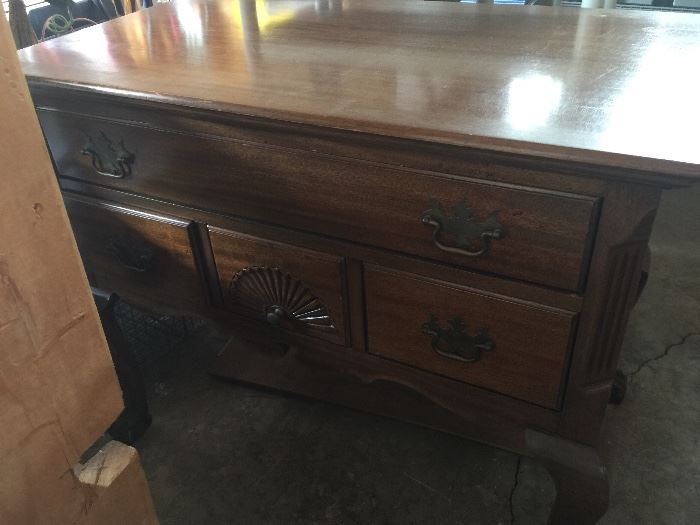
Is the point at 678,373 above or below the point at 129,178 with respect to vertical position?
below

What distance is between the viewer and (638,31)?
0.96 m

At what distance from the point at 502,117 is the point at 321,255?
31 cm

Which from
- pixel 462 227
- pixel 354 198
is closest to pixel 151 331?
pixel 354 198

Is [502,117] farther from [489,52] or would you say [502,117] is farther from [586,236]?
[489,52]

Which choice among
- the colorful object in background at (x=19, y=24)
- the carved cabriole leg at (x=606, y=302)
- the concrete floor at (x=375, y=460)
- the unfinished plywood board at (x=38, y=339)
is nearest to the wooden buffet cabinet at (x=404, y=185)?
the carved cabriole leg at (x=606, y=302)

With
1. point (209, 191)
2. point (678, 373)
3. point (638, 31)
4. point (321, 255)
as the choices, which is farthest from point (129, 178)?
point (678, 373)

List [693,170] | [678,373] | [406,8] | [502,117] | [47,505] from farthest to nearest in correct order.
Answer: [678,373] < [406,8] < [502,117] < [693,170] < [47,505]

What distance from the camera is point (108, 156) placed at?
0.95 metres

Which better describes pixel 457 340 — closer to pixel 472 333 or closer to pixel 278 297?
pixel 472 333

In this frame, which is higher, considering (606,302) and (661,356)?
(606,302)

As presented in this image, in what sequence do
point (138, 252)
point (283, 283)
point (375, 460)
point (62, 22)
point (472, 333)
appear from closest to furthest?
point (472, 333)
point (283, 283)
point (138, 252)
point (375, 460)
point (62, 22)

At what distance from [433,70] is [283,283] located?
0.37 meters

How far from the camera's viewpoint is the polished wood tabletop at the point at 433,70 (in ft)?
2.12

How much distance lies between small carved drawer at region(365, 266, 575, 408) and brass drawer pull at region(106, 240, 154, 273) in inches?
15.8
